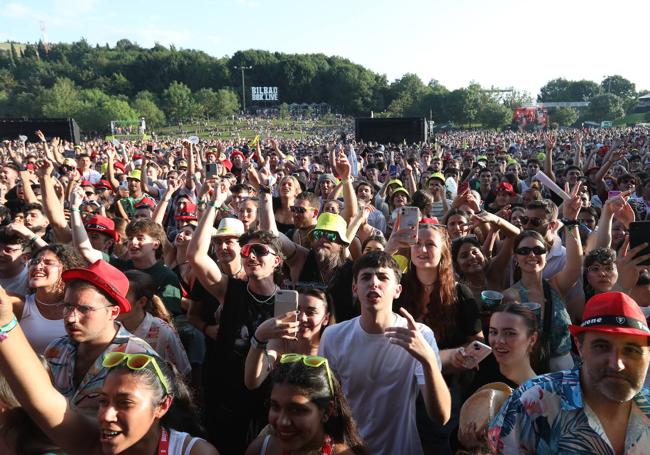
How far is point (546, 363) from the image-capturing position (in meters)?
2.92

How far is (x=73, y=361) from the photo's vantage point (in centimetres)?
262

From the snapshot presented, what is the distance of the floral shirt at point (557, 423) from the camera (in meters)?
1.75

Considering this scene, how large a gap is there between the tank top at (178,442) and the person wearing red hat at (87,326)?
56cm

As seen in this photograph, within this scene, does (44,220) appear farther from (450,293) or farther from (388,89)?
(388,89)

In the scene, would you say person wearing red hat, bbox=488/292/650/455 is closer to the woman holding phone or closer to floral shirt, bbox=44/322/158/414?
the woman holding phone

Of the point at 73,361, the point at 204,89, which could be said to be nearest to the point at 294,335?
the point at 73,361

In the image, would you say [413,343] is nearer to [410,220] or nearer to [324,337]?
[324,337]

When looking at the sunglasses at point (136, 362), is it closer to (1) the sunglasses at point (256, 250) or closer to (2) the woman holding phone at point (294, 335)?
(2) the woman holding phone at point (294, 335)

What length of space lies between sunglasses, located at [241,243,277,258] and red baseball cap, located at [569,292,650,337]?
1.97 m

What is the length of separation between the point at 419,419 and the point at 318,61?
12652 centimetres

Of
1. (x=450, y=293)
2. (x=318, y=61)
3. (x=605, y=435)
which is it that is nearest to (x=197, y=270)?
(x=450, y=293)

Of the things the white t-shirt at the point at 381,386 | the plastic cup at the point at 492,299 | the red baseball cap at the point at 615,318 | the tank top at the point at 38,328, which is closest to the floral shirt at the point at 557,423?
the red baseball cap at the point at 615,318

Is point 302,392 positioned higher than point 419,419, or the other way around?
point 302,392

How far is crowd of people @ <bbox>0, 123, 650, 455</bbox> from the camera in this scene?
1.84 metres
